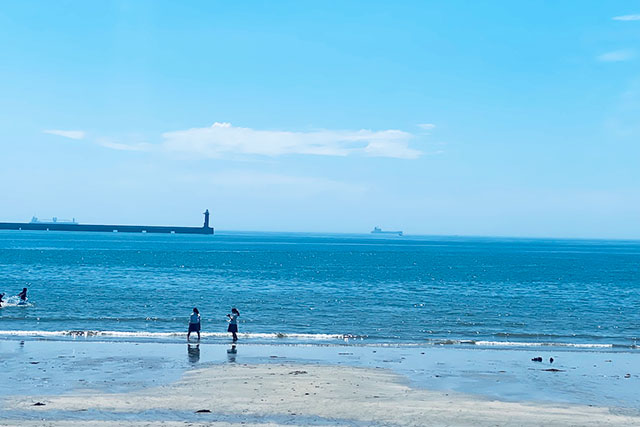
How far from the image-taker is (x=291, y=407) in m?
17.9

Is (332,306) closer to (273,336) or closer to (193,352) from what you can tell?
(273,336)

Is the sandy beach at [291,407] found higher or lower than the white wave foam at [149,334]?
higher

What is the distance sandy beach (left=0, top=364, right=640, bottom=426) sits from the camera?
16547 millimetres

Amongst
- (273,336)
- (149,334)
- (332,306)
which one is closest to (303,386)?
(273,336)

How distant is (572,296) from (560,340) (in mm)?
26775

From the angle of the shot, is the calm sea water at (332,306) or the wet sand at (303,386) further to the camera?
the calm sea water at (332,306)

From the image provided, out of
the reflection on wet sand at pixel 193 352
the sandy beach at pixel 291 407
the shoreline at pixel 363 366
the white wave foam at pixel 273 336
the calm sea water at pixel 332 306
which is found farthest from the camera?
the calm sea water at pixel 332 306

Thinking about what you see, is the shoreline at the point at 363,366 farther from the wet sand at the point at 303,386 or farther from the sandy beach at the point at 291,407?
the sandy beach at the point at 291,407

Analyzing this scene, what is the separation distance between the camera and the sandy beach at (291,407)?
16547 millimetres

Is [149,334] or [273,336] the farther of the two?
[273,336]

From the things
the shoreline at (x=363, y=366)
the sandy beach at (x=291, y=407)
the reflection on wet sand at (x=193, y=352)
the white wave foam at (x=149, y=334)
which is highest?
the sandy beach at (x=291, y=407)

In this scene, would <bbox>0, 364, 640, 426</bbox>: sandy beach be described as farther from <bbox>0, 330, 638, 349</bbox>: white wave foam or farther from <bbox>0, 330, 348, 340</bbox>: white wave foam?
<bbox>0, 330, 348, 340</bbox>: white wave foam

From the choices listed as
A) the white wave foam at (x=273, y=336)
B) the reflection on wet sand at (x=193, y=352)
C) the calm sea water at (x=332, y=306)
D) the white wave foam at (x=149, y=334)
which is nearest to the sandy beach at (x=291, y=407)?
the reflection on wet sand at (x=193, y=352)

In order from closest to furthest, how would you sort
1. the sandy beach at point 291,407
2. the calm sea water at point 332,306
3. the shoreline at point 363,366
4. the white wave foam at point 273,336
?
the sandy beach at point 291,407 → the shoreline at point 363,366 → the white wave foam at point 273,336 → the calm sea water at point 332,306
